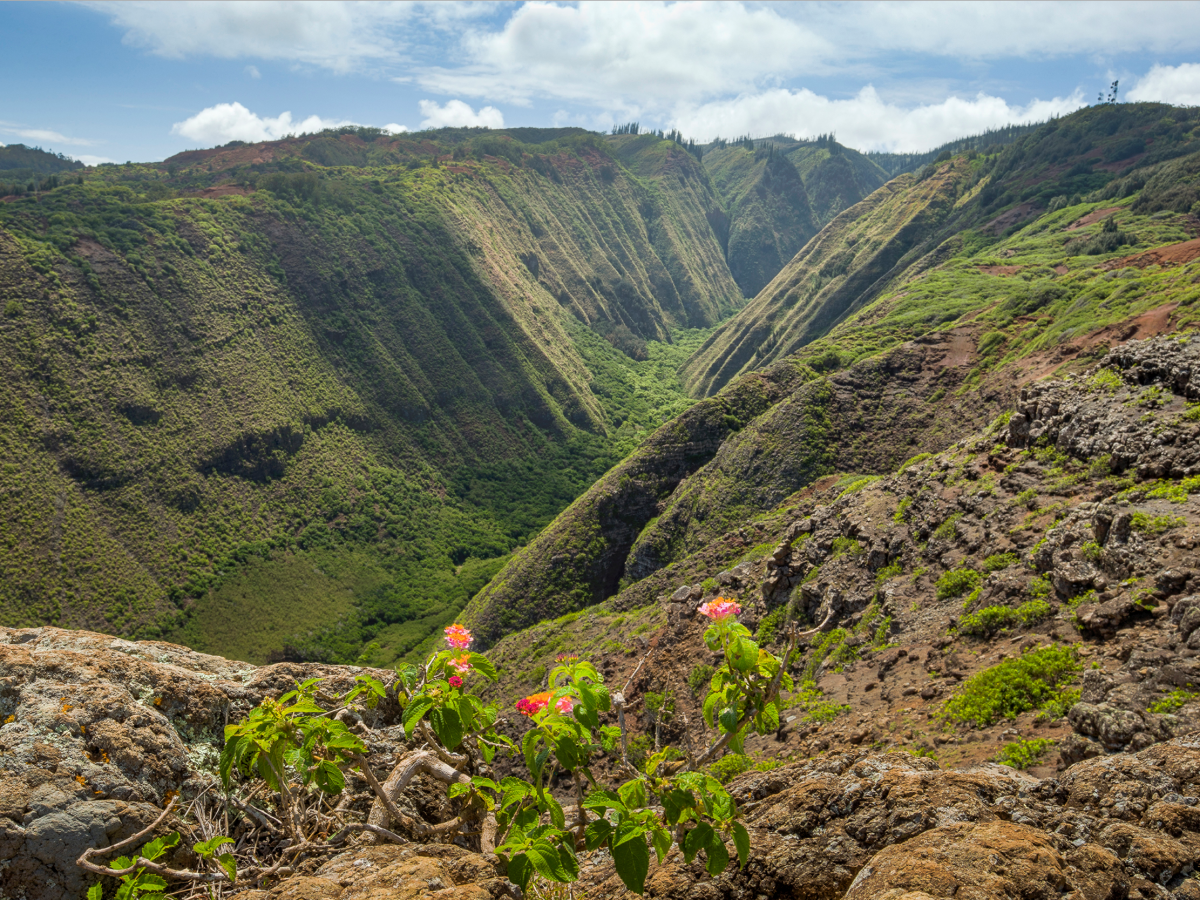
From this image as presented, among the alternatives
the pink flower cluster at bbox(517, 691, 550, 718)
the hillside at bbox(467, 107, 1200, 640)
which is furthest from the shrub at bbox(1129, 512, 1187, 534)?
the hillside at bbox(467, 107, 1200, 640)

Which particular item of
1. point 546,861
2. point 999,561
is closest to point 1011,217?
point 999,561

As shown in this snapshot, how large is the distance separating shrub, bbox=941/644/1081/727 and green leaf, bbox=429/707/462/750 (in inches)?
377

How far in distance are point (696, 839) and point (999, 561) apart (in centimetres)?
1444

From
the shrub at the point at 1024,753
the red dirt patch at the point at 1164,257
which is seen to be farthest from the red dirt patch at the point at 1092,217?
the shrub at the point at 1024,753

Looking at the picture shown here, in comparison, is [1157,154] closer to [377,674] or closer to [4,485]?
[377,674]

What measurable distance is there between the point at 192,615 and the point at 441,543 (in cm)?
3259

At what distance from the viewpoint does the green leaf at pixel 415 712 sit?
4230mm

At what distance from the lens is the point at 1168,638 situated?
→ 9.73m

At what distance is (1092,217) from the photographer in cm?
7525

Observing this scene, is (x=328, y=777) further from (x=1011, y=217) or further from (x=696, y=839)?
(x=1011, y=217)

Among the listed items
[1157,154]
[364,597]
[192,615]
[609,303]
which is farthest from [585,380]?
[1157,154]

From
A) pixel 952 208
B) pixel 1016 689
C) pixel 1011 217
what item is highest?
pixel 952 208

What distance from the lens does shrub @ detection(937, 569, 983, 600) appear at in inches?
608

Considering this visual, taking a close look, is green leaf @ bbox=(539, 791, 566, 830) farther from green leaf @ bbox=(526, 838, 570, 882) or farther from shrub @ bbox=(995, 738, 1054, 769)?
shrub @ bbox=(995, 738, 1054, 769)
